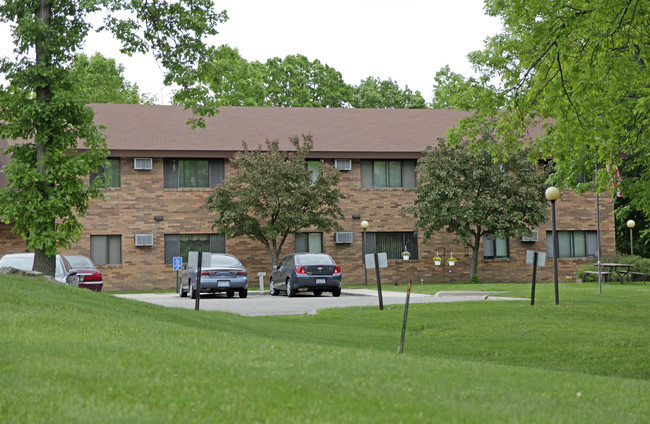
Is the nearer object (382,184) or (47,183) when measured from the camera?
(47,183)

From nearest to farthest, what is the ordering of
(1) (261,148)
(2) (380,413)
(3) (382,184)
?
(2) (380,413), (1) (261,148), (3) (382,184)

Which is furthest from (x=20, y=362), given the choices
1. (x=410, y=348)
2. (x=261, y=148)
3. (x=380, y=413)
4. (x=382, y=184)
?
(x=382, y=184)

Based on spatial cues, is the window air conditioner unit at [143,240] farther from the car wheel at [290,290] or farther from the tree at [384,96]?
the tree at [384,96]

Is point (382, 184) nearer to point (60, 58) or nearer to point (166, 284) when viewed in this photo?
point (166, 284)

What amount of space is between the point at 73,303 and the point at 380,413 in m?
7.51

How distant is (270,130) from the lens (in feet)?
125

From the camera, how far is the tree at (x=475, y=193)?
3388cm

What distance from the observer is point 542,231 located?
39094 mm


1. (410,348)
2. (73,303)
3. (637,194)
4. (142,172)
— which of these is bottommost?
(410,348)

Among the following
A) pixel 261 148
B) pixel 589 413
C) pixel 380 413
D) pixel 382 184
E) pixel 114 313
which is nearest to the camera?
pixel 380 413

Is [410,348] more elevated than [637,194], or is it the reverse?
[637,194]

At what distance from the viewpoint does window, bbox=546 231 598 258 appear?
130ft

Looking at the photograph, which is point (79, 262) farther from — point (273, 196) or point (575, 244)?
point (575, 244)

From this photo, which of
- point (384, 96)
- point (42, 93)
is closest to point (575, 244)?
point (384, 96)
